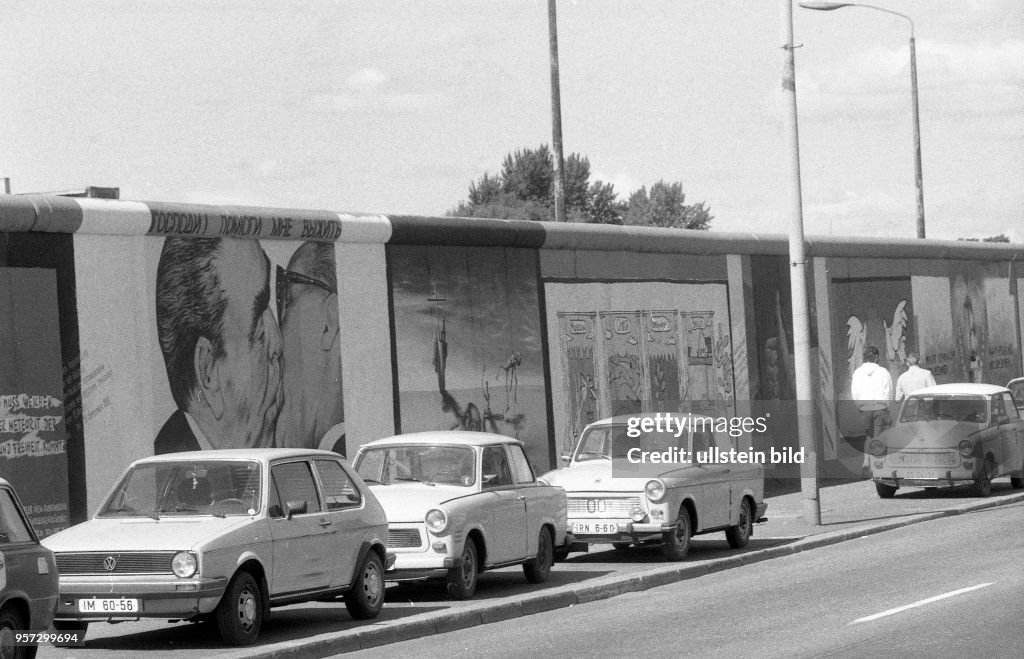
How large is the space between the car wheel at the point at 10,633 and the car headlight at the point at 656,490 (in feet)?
27.7

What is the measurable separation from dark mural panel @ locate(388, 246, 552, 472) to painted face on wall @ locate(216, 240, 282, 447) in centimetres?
240

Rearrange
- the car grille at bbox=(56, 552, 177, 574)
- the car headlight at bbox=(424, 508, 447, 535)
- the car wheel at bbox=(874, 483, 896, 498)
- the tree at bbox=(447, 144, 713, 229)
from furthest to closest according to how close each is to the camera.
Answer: the tree at bbox=(447, 144, 713, 229)
the car wheel at bbox=(874, 483, 896, 498)
the car headlight at bbox=(424, 508, 447, 535)
the car grille at bbox=(56, 552, 177, 574)

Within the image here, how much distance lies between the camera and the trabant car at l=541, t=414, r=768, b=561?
16.7 metres

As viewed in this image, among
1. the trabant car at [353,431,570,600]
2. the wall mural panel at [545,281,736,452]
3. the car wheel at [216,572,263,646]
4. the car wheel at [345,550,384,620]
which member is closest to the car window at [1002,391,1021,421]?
the wall mural panel at [545,281,736,452]

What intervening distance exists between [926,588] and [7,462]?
8718 millimetres

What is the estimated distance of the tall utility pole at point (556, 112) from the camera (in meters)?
30.1

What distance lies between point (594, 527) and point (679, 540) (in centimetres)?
103

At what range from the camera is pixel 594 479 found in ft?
56.1

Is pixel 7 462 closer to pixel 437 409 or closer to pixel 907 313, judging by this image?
pixel 437 409

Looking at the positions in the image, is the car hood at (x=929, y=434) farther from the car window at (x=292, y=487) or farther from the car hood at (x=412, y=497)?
the car window at (x=292, y=487)

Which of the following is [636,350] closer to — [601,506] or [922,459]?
[922,459]

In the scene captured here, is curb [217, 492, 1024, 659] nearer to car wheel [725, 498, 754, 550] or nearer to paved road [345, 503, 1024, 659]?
paved road [345, 503, 1024, 659]

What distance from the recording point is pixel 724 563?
1688 centimetres

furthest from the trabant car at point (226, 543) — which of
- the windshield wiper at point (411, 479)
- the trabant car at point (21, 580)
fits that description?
the windshield wiper at point (411, 479)
